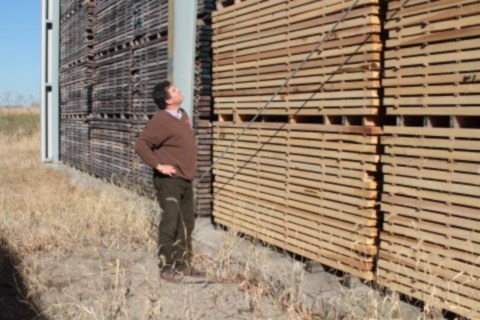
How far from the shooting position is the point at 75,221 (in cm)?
841

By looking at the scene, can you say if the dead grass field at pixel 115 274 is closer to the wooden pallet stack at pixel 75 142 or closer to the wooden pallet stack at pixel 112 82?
the wooden pallet stack at pixel 112 82

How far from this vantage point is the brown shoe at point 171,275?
5.95 m

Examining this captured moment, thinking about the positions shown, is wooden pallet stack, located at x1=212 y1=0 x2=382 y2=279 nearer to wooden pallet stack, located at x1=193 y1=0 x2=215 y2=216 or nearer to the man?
wooden pallet stack, located at x1=193 y1=0 x2=215 y2=216

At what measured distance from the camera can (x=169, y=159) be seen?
238 inches

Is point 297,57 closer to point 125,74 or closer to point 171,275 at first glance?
point 171,275

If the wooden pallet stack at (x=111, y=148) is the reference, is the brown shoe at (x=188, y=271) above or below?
below

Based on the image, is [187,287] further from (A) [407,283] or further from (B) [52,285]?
(A) [407,283]

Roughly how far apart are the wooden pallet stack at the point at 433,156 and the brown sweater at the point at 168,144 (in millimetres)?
1912

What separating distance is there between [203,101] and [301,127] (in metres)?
2.68

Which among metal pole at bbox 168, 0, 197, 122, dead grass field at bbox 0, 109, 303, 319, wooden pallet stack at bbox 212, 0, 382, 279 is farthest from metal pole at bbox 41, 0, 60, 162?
wooden pallet stack at bbox 212, 0, 382, 279

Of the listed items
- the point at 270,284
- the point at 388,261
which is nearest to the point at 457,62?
the point at 388,261

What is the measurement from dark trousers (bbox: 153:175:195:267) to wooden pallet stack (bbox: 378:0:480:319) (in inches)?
77.8

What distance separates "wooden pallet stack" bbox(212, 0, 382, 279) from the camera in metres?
5.48

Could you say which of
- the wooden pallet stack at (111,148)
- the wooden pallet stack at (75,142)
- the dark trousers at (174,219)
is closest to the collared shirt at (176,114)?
the dark trousers at (174,219)
